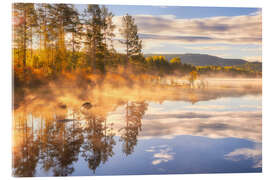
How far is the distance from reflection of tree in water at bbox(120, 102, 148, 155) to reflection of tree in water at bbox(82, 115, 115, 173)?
0.77 feet

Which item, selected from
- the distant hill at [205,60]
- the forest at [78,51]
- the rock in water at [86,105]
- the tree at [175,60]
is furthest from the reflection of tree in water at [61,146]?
the tree at [175,60]

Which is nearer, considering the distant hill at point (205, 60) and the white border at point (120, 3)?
the white border at point (120, 3)

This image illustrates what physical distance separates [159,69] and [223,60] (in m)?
1.17

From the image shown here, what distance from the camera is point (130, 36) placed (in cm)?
427

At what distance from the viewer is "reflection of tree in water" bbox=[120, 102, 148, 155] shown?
415 centimetres

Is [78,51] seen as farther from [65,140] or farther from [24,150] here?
[24,150]

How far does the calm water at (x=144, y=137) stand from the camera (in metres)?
3.96

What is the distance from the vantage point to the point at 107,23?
427 centimetres

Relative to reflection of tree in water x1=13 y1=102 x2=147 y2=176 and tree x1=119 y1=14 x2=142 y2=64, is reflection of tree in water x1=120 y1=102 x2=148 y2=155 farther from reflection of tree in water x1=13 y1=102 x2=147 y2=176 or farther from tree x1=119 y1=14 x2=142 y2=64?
tree x1=119 y1=14 x2=142 y2=64

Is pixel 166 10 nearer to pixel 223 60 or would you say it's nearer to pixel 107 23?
pixel 107 23

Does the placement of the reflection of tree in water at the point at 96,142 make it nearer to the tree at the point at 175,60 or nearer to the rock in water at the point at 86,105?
the rock in water at the point at 86,105

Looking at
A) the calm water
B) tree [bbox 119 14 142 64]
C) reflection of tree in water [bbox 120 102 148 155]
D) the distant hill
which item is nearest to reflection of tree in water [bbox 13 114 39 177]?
the calm water

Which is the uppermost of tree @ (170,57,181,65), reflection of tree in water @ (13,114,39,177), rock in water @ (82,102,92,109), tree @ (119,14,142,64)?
tree @ (119,14,142,64)
